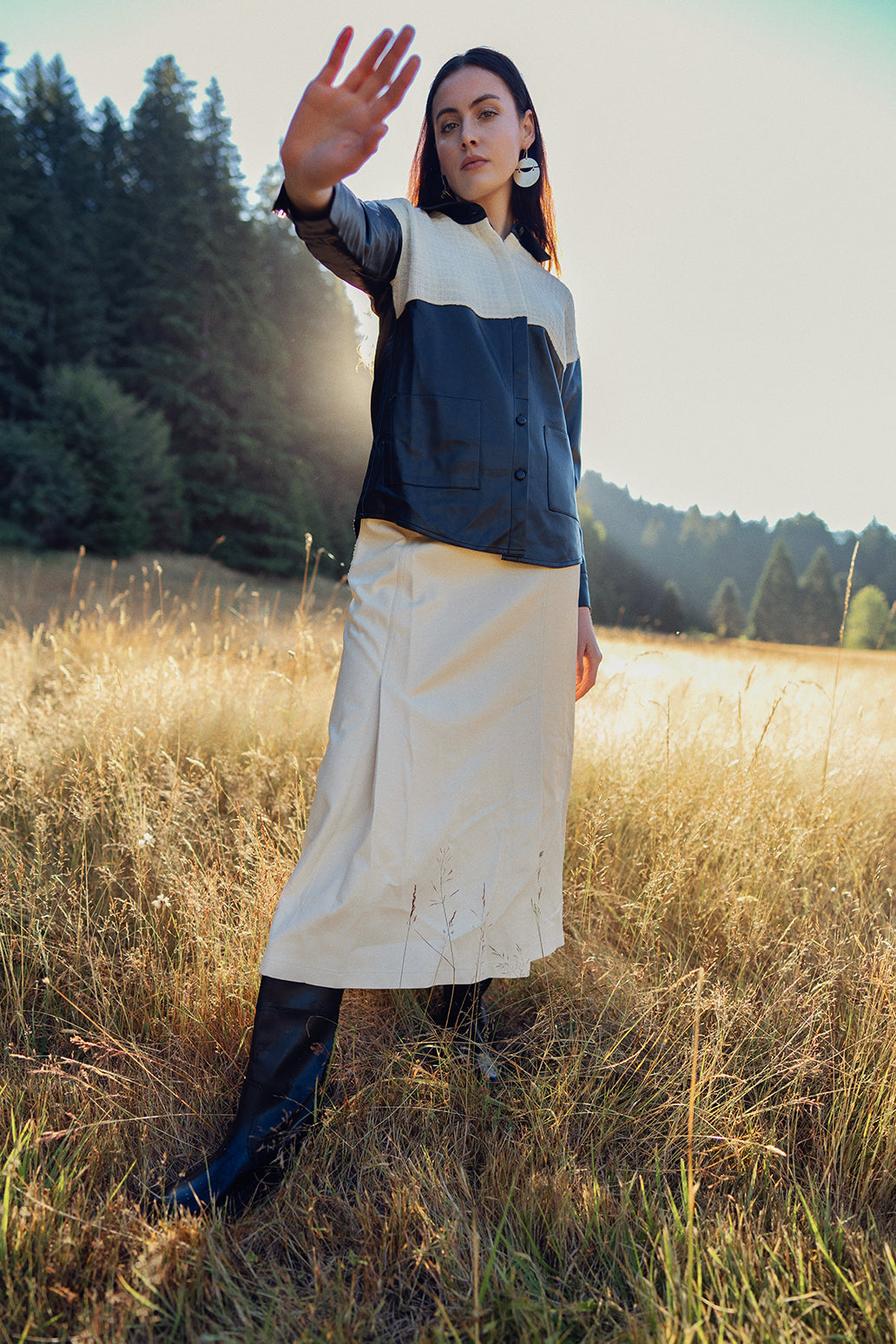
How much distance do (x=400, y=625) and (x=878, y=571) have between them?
48813 millimetres

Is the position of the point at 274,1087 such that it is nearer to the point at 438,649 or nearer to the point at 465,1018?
the point at 465,1018

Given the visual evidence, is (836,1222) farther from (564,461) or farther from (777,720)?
(777,720)

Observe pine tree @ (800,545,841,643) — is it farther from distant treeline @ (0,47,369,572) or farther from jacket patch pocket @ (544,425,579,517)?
jacket patch pocket @ (544,425,579,517)

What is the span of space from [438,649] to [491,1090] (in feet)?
2.95

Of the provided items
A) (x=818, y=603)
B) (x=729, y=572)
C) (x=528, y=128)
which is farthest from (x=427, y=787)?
(x=729, y=572)

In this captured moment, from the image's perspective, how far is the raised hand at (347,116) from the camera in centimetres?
105

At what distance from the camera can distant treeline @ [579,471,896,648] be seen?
40969 millimetres

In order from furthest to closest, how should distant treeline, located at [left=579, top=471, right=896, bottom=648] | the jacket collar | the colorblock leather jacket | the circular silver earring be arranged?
distant treeline, located at [left=579, top=471, right=896, bottom=648], the circular silver earring, the jacket collar, the colorblock leather jacket

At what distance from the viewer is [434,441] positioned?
4.27 feet

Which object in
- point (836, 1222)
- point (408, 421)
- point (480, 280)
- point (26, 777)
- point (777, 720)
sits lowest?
point (836, 1222)

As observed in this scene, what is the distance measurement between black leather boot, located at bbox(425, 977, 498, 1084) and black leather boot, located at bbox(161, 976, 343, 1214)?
314 millimetres

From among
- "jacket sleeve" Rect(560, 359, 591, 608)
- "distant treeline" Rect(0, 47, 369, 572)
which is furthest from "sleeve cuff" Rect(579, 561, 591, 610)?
"distant treeline" Rect(0, 47, 369, 572)

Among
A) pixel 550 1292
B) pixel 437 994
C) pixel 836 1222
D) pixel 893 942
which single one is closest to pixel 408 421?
pixel 437 994

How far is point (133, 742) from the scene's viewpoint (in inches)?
106
